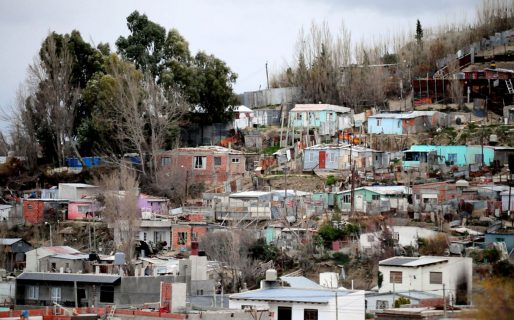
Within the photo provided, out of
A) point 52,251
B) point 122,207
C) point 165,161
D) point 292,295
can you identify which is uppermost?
point 165,161

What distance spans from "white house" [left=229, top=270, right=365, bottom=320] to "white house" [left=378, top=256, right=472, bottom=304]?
534 centimetres

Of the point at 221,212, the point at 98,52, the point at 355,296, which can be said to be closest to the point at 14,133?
the point at 98,52

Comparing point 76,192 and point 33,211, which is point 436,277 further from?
point 76,192

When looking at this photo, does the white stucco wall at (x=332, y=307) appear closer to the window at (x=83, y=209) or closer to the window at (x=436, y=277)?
the window at (x=436, y=277)

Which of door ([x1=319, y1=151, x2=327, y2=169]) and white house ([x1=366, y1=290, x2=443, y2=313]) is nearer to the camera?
white house ([x1=366, y1=290, x2=443, y2=313])

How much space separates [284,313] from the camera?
3369 centimetres

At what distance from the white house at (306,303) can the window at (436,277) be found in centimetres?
557

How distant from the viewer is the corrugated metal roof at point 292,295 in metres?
33.6

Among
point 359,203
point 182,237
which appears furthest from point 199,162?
point 359,203

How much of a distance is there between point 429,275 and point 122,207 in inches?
652

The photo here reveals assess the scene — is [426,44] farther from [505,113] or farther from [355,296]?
[355,296]

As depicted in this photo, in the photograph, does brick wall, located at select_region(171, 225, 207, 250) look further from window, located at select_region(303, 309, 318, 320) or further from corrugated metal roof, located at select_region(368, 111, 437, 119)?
window, located at select_region(303, 309, 318, 320)

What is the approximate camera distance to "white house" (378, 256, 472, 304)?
3950 centimetres

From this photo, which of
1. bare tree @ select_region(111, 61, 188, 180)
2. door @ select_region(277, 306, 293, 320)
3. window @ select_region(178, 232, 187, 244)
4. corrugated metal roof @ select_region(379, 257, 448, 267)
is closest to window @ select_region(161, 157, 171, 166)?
bare tree @ select_region(111, 61, 188, 180)
